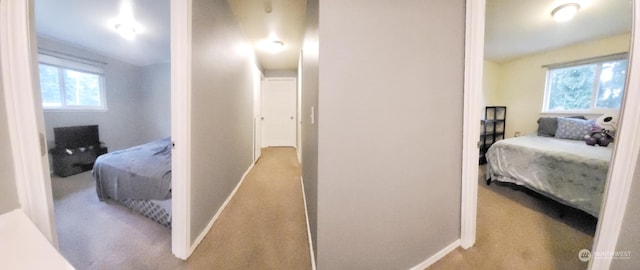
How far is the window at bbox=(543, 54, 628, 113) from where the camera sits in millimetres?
2895

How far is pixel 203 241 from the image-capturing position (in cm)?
163

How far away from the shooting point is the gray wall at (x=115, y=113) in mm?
3283

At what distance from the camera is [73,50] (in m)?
3.33

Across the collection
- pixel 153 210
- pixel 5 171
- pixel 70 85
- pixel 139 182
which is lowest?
pixel 153 210

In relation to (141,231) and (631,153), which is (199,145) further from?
(631,153)

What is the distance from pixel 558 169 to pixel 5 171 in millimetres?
3578

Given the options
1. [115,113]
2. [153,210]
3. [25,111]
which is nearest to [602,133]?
[25,111]

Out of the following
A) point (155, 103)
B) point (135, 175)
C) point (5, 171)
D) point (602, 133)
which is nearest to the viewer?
point (5, 171)

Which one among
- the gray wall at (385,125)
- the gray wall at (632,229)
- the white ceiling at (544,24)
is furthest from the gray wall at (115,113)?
the white ceiling at (544,24)

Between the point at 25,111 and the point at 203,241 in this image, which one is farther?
the point at 203,241

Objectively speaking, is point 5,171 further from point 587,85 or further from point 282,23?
point 587,85

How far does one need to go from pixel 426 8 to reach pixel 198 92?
1.63 metres

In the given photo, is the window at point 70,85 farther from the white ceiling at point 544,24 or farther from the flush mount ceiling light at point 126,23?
the white ceiling at point 544,24

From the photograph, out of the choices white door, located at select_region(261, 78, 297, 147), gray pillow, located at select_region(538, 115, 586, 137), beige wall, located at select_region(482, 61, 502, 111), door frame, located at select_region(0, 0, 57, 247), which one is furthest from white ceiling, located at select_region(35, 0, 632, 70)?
white door, located at select_region(261, 78, 297, 147)
